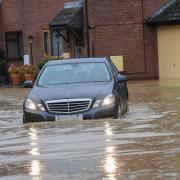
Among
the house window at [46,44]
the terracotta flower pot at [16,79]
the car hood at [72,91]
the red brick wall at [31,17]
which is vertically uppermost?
the red brick wall at [31,17]

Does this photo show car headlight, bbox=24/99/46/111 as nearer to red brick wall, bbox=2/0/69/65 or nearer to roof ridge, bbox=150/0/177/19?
roof ridge, bbox=150/0/177/19

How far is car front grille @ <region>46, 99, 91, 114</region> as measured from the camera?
13219 millimetres

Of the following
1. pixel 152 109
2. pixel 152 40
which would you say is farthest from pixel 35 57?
pixel 152 109

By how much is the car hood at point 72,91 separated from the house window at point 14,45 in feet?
74.5

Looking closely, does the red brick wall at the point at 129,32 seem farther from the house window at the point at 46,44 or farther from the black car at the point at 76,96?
the black car at the point at 76,96

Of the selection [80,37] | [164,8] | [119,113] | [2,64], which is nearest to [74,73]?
[119,113]

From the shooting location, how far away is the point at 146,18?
3070cm

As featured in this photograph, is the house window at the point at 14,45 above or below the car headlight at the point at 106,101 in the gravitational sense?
above

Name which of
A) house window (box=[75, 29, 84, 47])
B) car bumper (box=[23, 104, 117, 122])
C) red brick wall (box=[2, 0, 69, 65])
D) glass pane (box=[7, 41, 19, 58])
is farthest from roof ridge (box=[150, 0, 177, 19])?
car bumper (box=[23, 104, 117, 122])

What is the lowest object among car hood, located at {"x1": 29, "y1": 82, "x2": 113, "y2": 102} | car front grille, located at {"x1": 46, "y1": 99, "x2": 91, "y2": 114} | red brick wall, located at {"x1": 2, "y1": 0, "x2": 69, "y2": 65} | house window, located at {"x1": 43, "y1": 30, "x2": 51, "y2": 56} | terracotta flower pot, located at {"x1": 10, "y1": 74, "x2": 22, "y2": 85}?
terracotta flower pot, located at {"x1": 10, "y1": 74, "x2": 22, "y2": 85}

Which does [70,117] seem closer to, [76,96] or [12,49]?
[76,96]

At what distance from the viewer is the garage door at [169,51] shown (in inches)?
1196

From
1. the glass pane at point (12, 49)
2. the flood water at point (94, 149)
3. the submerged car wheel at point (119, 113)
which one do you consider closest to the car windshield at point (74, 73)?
the submerged car wheel at point (119, 113)

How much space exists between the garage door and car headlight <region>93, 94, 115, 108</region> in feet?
57.1
